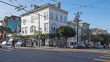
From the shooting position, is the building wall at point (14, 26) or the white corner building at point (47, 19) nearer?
the white corner building at point (47, 19)

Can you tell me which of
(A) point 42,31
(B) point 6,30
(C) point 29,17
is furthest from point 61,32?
(B) point 6,30

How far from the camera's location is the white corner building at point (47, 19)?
102 ft

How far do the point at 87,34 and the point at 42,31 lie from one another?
2126 centimetres

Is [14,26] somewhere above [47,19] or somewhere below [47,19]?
below

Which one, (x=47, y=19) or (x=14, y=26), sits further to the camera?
(x=14, y=26)

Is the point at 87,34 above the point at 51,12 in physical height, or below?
below

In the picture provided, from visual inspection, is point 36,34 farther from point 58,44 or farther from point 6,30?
point 6,30

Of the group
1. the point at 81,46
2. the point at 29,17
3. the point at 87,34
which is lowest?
the point at 81,46

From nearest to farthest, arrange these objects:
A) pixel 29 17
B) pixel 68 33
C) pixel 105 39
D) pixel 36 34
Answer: pixel 68 33 < pixel 36 34 < pixel 29 17 < pixel 105 39

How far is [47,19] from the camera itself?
3117cm

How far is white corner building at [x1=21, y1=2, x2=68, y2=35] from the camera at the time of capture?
31156mm

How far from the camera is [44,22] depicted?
32062mm

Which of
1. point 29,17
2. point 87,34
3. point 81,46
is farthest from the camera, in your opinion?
point 87,34

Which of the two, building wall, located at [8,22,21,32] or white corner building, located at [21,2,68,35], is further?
building wall, located at [8,22,21,32]
